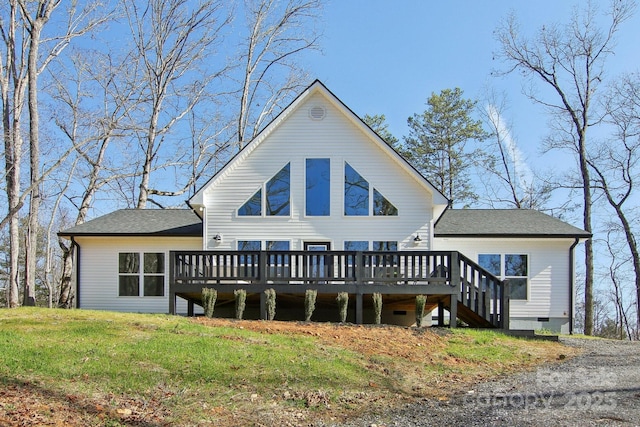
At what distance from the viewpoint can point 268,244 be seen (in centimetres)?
1630

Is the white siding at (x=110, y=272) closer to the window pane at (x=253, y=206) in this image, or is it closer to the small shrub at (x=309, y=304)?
the window pane at (x=253, y=206)

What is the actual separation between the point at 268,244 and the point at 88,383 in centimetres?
955

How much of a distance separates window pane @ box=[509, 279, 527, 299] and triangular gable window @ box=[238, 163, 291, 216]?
766 cm

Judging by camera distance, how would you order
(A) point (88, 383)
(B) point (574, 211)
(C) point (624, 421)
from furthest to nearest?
1. (B) point (574, 211)
2. (A) point (88, 383)
3. (C) point (624, 421)

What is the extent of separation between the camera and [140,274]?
699 inches

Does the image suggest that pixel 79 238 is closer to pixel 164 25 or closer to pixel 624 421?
pixel 164 25

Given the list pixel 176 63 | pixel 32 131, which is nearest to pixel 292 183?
pixel 32 131

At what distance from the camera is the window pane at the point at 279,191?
16.4m

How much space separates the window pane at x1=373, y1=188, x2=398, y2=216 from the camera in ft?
53.2

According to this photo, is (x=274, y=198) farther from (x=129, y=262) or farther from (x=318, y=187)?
(x=129, y=262)

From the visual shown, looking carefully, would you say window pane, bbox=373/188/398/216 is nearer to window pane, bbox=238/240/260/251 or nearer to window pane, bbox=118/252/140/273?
window pane, bbox=238/240/260/251

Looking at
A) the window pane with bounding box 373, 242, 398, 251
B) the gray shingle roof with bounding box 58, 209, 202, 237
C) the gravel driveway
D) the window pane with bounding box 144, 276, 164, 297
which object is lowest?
the gravel driveway

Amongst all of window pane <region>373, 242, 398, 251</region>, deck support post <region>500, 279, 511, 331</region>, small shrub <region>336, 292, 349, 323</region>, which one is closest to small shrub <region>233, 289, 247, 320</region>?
small shrub <region>336, 292, 349, 323</region>

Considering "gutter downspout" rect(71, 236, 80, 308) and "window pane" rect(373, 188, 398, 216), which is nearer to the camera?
"window pane" rect(373, 188, 398, 216)
